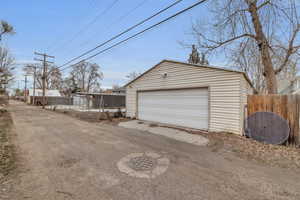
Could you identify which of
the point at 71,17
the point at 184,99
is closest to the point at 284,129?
the point at 184,99

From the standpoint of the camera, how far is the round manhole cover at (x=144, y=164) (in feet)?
10.9

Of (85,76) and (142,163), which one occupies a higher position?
(85,76)

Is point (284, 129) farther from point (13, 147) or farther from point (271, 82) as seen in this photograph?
point (13, 147)

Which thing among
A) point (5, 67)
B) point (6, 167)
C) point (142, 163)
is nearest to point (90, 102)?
point (5, 67)

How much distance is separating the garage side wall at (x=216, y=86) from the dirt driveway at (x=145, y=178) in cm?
248

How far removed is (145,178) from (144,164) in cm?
69

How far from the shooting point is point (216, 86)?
724 cm

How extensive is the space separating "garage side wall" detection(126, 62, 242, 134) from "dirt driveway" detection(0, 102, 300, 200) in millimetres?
2478

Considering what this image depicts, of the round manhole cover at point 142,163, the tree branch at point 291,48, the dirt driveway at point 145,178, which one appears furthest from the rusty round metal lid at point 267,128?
the tree branch at point 291,48

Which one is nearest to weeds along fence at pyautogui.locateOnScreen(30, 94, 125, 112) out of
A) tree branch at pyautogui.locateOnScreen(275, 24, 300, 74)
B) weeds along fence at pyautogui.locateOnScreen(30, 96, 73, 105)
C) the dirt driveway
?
weeds along fence at pyautogui.locateOnScreen(30, 96, 73, 105)

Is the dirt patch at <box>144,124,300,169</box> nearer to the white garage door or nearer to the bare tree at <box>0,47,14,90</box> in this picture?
the white garage door

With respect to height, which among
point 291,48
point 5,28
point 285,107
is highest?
point 5,28

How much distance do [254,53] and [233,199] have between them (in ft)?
34.5

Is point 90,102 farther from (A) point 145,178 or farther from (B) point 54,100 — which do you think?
(A) point 145,178
